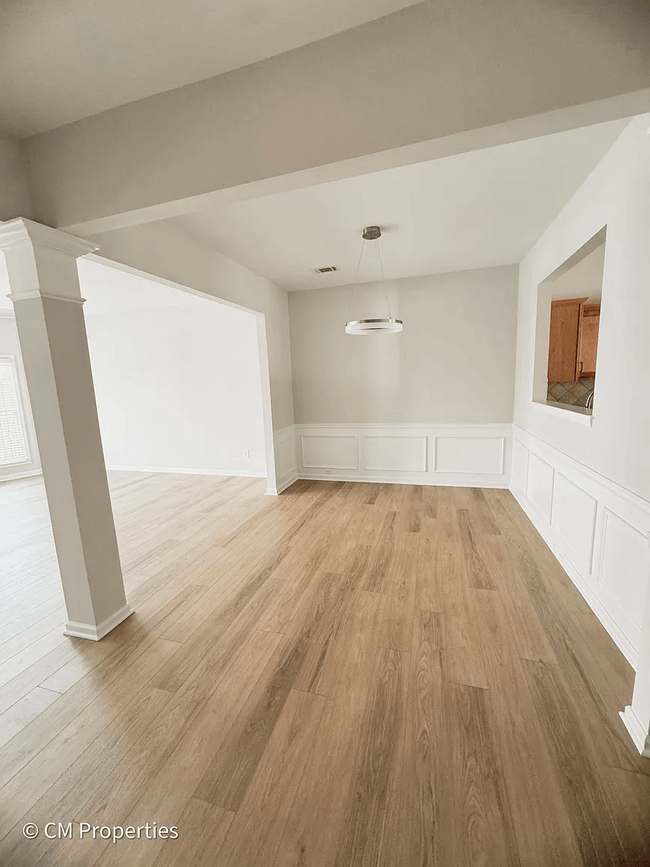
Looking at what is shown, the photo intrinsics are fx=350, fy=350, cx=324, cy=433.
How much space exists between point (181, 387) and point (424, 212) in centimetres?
437

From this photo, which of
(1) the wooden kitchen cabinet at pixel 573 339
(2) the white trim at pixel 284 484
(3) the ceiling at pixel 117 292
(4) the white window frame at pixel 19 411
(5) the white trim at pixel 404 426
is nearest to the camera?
(3) the ceiling at pixel 117 292

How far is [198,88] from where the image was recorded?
4.85 feet

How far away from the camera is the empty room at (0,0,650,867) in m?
1.16

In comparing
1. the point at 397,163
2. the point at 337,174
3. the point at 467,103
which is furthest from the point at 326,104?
the point at 467,103

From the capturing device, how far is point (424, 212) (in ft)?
9.01

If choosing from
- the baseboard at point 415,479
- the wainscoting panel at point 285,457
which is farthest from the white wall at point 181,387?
the baseboard at point 415,479

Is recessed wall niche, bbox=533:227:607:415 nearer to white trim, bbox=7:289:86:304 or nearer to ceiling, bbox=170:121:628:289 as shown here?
ceiling, bbox=170:121:628:289

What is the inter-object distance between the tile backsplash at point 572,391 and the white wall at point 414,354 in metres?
1.41

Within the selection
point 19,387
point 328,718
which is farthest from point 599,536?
point 19,387

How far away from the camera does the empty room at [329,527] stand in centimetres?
116

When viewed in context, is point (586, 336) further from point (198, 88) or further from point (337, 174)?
point (198, 88)

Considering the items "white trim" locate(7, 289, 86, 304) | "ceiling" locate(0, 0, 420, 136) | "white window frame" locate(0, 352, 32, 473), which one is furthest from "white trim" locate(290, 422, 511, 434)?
"white window frame" locate(0, 352, 32, 473)

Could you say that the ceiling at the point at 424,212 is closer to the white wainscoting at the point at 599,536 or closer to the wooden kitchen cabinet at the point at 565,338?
the wooden kitchen cabinet at the point at 565,338

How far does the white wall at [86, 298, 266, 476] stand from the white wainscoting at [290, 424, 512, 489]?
2.89 ft
